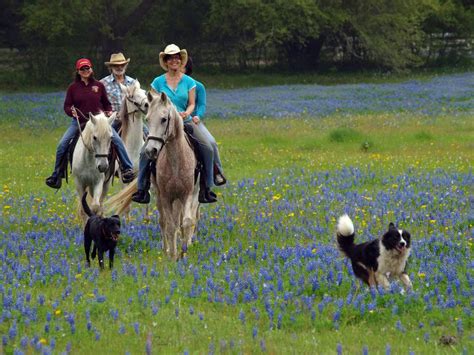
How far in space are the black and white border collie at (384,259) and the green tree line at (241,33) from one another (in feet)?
133

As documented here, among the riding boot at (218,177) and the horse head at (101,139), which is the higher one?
the horse head at (101,139)

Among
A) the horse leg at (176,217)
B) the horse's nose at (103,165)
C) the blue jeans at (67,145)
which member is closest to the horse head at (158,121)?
the horse leg at (176,217)

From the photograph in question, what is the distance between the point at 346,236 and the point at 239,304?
4.92 ft

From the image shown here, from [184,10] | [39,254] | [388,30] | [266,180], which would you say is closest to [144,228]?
[39,254]

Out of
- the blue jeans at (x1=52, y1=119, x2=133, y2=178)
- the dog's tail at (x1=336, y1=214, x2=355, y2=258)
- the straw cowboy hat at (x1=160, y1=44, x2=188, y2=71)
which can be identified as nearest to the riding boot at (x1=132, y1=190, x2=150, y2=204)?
the blue jeans at (x1=52, y1=119, x2=133, y2=178)

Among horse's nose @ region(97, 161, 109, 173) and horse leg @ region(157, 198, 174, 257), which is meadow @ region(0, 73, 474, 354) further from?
horse's nose @ region(97, 161, 109, 173)

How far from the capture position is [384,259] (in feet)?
28.4

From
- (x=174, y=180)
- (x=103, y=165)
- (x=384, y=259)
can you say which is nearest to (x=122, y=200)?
(x=103, y=165)

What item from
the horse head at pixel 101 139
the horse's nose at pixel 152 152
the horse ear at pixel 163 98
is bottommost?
the horse head at pixel 101 139

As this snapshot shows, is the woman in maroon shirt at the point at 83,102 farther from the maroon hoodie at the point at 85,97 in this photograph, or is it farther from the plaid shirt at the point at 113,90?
the plaid shirt at the point at 113,90

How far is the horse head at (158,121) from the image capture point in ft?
34.7

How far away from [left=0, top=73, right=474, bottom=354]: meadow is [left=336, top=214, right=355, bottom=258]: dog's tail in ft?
0.89

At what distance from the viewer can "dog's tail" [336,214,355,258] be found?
9.20m

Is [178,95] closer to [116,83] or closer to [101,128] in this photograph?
[101,128]
